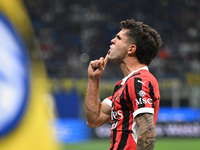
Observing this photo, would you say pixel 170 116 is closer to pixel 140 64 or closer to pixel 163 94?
pixel 163 94

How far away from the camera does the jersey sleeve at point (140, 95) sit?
2.74 m

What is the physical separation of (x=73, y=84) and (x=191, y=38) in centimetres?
930

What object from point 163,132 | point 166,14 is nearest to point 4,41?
point 163,132

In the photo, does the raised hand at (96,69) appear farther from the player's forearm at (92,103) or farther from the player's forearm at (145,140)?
the player's forearm at (145,140)

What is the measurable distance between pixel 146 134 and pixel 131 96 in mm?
296

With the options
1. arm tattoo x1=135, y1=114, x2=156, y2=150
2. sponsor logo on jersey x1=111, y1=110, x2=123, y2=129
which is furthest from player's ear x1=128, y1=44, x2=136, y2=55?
arm tattoo x1=135, y1=114, x2=156, y2=150

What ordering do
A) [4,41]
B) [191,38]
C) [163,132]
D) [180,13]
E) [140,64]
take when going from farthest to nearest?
[180,13] → [191,38] → [163,132] → [140,64] → [4,41]

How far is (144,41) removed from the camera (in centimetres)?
314

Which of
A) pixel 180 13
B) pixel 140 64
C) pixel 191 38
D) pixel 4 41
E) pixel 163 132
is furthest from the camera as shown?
pixel 180 13

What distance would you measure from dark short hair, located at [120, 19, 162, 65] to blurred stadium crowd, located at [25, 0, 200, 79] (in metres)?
18.4

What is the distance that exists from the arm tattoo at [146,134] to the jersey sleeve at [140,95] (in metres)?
0.06

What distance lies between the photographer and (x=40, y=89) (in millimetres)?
1071

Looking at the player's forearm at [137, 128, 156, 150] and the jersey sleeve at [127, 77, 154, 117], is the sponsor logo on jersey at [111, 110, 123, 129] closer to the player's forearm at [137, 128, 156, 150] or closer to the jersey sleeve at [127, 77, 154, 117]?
the jersey sleeve at [127, 77, 154, 117]

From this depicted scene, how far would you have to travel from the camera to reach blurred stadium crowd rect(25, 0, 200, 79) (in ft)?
75.9
